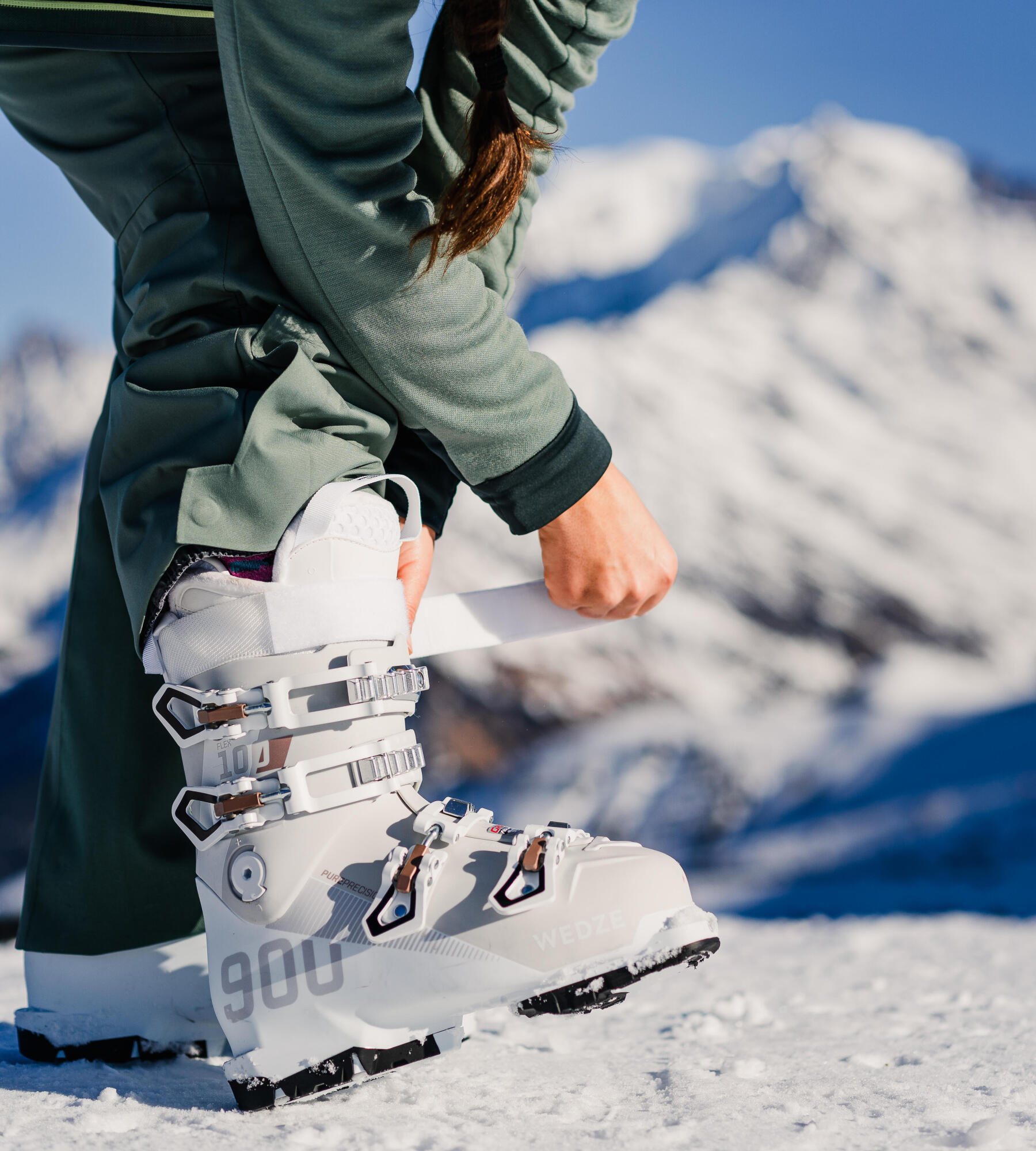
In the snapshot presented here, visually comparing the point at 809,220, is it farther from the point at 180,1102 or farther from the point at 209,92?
the point at 180,1102

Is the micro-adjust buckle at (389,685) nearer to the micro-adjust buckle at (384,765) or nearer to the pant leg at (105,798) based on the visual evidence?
the micro-adjust buckle at (384,765)

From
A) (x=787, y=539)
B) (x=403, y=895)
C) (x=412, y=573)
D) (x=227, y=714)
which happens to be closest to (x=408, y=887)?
(x=403, y=895)

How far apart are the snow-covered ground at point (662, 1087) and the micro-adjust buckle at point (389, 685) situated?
194mm

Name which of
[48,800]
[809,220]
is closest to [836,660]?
[809,220]

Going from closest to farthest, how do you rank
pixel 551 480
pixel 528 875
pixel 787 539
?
pixel 528 875, pixel 551 480, pixel 787 539

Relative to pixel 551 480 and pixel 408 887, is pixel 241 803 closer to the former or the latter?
pixel 408 887

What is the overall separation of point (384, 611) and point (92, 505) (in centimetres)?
25

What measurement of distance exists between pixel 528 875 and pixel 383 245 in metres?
0.32

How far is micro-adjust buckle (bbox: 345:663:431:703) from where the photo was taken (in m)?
0.47

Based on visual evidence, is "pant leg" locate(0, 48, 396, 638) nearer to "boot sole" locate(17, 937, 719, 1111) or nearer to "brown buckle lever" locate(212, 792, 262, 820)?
"brown buckle lever" locate(212, 792, 262, 820)

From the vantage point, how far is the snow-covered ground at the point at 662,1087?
1.34 ft

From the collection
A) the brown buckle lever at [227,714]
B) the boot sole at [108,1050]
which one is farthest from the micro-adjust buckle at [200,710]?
the boot sole at [108,1050]

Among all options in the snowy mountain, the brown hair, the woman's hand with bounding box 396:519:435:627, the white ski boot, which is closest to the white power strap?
the woman's hand with bounding box 396:519:435:627

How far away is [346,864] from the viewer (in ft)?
1.50
